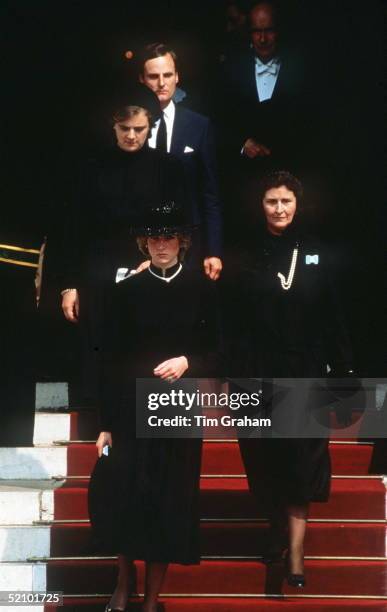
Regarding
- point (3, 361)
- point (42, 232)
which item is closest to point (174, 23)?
point (42, 232)

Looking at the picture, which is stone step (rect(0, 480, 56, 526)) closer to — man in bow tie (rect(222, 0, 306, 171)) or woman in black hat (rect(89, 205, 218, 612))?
woman in black hat (rect(89, 205, 218, 612))

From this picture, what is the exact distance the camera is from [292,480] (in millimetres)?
4637

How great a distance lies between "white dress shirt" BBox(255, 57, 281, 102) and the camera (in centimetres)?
604

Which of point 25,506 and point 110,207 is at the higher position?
point 110,207

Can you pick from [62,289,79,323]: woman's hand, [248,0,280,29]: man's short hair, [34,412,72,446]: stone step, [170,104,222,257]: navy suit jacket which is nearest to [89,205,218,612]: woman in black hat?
[62,289,79,323]: woman's hand

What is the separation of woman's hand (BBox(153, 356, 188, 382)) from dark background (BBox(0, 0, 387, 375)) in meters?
1.85

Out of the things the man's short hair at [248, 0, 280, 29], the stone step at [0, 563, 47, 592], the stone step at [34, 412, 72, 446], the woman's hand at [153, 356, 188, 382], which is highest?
the man's short hair at [248, 0, 280, 29]

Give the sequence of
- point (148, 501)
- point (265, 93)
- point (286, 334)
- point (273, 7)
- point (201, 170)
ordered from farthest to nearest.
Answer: point (265, 93)
point (273, 7)
point (201, 170)
point (286, 334)
point (148, 501)

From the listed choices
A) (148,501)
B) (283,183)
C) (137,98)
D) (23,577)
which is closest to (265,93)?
(137,98)

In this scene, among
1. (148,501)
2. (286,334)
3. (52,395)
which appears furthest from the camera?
(52,395)

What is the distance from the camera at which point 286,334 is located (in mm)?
4801

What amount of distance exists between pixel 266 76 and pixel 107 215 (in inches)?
51.5

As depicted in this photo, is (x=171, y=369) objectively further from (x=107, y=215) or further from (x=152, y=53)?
(x=152, y=53)

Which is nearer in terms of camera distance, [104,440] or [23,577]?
[104,440]
